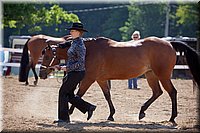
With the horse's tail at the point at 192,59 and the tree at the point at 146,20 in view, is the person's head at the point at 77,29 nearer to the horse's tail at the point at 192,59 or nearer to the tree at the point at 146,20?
→ the horse's tail at the point at 192,59

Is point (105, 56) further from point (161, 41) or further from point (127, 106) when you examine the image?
point (127, 106)

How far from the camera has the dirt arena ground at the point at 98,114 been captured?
780cm

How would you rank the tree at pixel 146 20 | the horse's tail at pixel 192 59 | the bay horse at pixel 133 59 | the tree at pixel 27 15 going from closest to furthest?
the bay horse at pixel 133 59 < the horse's tail at pixel 192 59 < the tree at pixel 27 15 < the tree at pixel 146 20

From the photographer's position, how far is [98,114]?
9852 millimetres

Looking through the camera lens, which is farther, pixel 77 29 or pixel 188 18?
pixel 188 18

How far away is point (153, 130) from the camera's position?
779 cm

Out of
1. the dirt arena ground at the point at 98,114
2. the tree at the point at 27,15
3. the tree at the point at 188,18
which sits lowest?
the dirt arena ground at the point at 98,114

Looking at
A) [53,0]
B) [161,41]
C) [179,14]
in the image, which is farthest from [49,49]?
[179,14]

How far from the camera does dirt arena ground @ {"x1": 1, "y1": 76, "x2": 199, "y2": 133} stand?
25.6 ft

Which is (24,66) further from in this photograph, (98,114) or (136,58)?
(136,58)

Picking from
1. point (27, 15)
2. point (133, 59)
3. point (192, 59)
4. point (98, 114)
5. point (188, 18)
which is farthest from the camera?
point (188, 18)

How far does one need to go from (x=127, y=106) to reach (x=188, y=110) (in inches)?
55.3

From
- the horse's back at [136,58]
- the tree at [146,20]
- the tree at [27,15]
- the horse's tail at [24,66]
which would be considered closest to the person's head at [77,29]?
the horse's back at [136,58]

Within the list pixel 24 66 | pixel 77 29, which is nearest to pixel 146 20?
pixel 24 66
